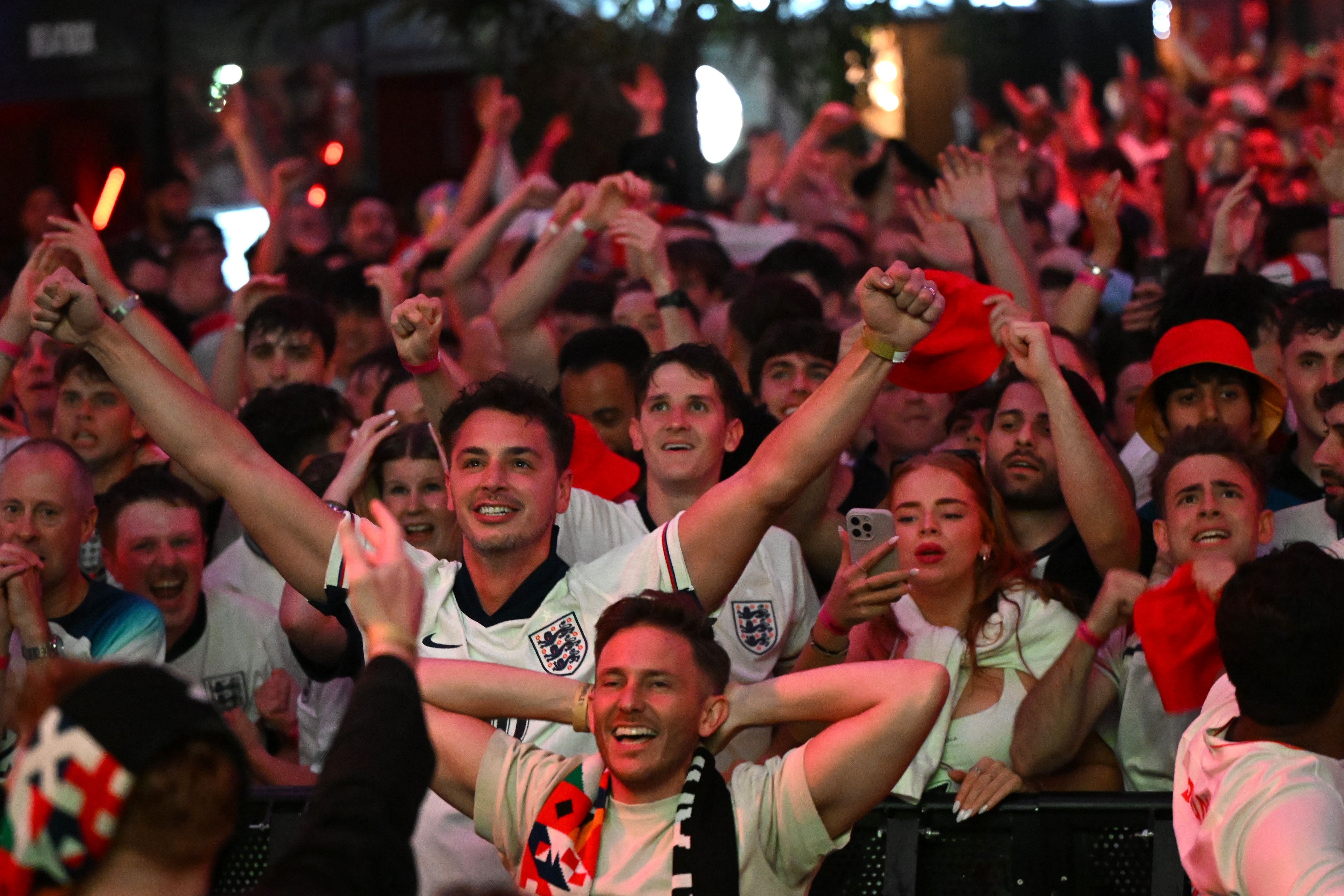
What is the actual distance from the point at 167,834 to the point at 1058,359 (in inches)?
149

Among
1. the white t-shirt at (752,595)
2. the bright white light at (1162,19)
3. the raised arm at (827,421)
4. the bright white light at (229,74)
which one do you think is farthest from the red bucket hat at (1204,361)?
the bright white light at (1162,19)

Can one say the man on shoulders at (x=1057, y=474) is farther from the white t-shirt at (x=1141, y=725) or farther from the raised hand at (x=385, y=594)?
the raised hand at (x=385, y=594)

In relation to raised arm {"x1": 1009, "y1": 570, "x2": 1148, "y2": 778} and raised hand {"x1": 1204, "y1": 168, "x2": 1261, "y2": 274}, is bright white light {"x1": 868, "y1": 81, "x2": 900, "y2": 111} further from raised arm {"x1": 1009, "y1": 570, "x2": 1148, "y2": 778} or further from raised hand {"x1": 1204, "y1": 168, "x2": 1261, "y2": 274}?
raised arm {"x1": 1009, "y1": 570, "x2": 1148, "y2": 778}

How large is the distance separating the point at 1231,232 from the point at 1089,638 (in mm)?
2687

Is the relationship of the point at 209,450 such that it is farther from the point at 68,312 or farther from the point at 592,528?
the point at 592,528

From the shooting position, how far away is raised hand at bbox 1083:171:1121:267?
6332 mm

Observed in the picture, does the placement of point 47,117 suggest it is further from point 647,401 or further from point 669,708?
point 669,708

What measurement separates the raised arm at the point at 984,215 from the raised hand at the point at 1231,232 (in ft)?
2.10

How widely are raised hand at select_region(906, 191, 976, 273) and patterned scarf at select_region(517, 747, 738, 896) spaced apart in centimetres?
342

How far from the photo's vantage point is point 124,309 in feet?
15.9

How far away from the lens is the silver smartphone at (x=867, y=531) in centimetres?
420

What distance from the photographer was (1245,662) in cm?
315

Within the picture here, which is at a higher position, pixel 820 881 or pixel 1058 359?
pixel 1058 359

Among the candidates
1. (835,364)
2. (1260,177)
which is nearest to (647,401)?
(835,364)
